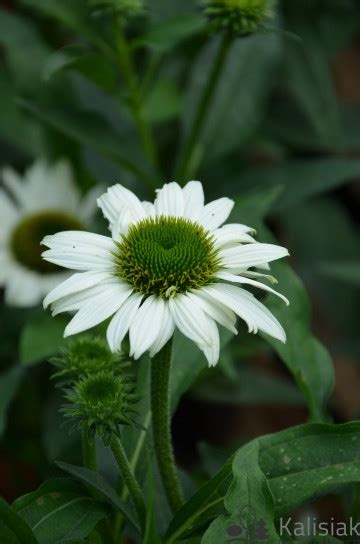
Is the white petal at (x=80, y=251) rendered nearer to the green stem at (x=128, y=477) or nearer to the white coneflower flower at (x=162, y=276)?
the white coneflower flower at (x=162, y=276)

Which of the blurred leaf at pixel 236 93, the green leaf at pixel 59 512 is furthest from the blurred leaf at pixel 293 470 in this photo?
the blurred leaf at pixel 236 93

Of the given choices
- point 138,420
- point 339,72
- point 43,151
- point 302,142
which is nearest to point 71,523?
point 138,420

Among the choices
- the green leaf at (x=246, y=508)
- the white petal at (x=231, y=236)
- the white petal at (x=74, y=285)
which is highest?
the white petal at (x=231, y=236)

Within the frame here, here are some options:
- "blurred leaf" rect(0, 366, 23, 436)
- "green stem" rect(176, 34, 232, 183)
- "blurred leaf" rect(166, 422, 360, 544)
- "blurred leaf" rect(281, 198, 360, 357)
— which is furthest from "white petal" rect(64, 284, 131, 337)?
"blurred leaf" rect(281, 198, 360, 357)

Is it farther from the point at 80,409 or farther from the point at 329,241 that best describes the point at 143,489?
the point at 329,241

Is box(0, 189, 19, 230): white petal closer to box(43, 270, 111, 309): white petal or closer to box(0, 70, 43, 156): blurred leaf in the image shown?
box(0, 70, 43, 156): blurred leaf

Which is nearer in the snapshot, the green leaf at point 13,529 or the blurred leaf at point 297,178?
the green leaf at point 13,529

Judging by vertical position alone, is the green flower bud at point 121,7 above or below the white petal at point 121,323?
above
